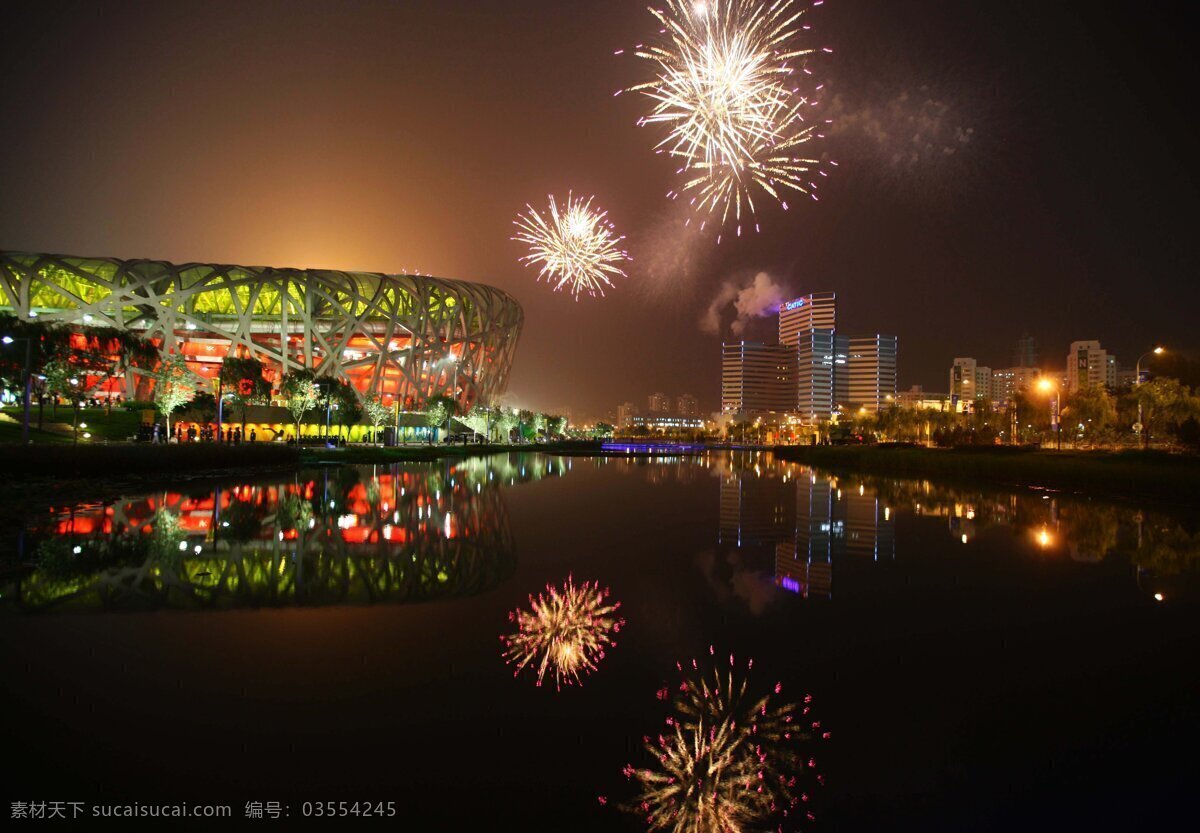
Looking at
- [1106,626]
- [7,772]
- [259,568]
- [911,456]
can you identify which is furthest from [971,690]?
[911,456]

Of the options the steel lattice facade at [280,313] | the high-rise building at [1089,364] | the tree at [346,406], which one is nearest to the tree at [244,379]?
the tree at [346,406]

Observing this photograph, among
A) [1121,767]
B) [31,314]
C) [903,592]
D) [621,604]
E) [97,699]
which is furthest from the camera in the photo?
[31,314]

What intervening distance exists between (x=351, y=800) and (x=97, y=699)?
2.36 metres

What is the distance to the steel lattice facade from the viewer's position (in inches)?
2827

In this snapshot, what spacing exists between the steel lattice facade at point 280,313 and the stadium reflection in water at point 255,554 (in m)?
63.4

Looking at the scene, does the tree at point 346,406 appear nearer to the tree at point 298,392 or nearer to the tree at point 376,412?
the tree at point 376,412

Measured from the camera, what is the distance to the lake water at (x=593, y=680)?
12.4 ft

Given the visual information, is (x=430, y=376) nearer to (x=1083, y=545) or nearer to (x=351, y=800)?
(x=1083, y=545)

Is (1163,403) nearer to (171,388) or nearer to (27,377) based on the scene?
(27,377)

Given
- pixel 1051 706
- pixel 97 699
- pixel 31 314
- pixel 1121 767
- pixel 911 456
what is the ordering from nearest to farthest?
1. pixel 1121 767
2. pixel 97 699
3. pixel 1051 706
4. pixel 911 456
5. pixel 31 314

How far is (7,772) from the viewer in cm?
379

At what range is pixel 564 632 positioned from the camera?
671 centimetres

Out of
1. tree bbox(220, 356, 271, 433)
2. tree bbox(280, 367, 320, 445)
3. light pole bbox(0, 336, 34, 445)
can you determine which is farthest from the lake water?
tree bbox(280, 367, 320, 445)

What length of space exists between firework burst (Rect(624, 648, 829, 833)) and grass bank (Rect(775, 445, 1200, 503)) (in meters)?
23.6
